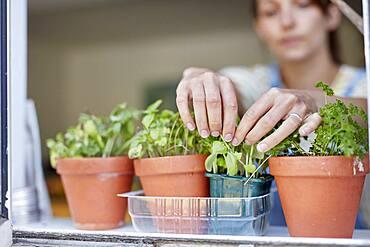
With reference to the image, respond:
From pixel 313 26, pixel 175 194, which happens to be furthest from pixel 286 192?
pixel 313 26

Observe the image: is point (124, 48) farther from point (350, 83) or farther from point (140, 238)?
point (140, 238)

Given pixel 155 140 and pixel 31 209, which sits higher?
pixel 155 140

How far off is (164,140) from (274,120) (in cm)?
20

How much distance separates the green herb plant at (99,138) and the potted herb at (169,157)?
0.09 m

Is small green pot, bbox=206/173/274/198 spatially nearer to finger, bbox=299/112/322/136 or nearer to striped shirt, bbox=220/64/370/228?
finger, bbox=299/112/322/136

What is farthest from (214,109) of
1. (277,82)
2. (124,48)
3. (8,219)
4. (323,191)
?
(124,48)

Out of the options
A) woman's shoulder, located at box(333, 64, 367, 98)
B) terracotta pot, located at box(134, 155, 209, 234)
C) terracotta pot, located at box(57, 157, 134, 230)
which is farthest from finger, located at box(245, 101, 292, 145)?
woman's shoulder, located at box(333, 64, 367, 98)

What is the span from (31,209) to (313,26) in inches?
42.3

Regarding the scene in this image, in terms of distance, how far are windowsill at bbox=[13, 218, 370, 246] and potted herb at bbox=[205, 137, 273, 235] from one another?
1.7 inches

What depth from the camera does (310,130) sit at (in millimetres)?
701

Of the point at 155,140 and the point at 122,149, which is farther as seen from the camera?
the point at 122,149

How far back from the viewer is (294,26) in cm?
148

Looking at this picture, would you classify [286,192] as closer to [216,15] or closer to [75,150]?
[75,150]

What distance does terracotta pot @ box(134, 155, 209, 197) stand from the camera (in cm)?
77
